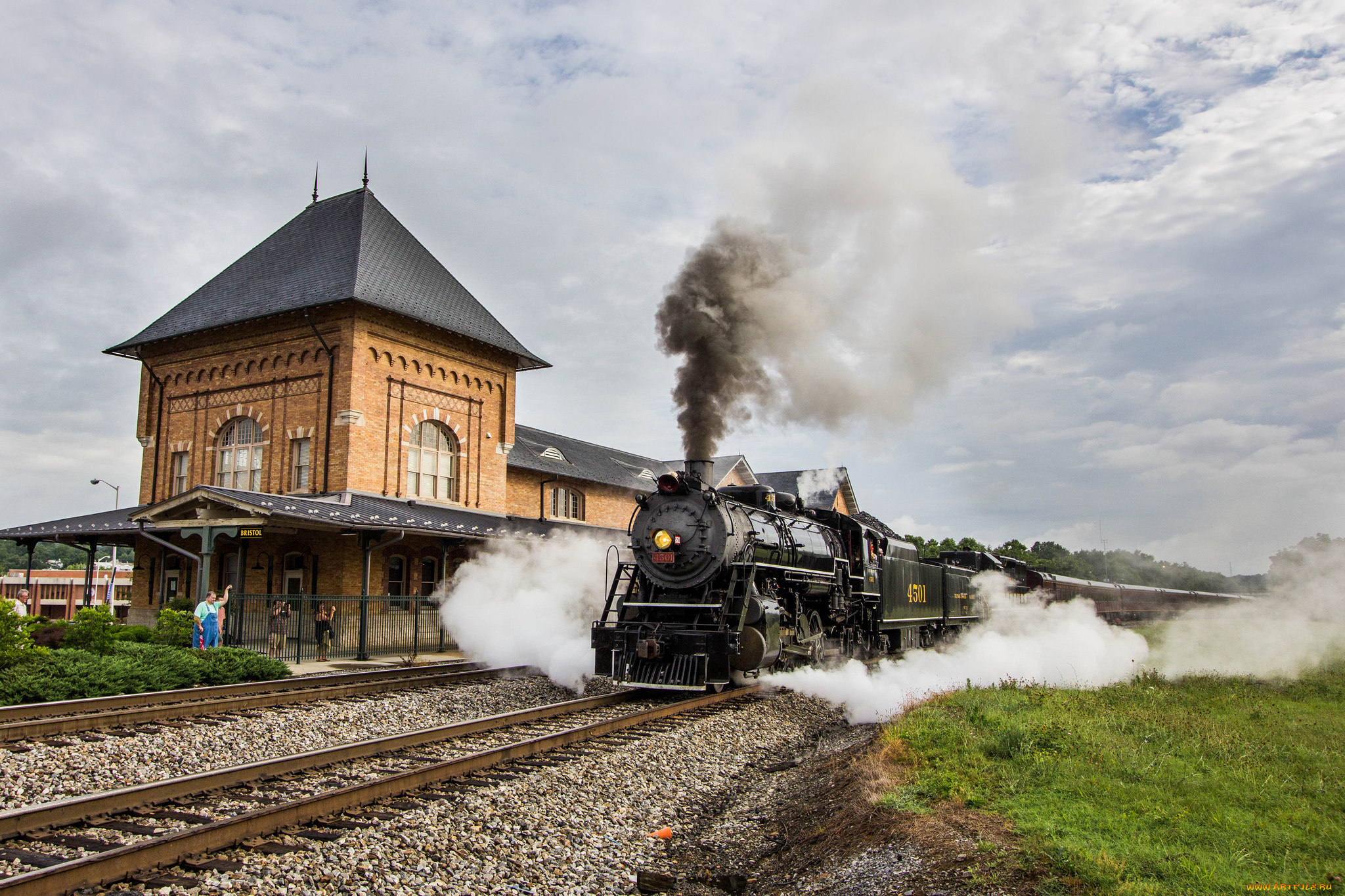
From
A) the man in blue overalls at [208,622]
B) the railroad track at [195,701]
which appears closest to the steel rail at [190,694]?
the railroad track at [195,701]

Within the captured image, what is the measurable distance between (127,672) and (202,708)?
2.69 meters

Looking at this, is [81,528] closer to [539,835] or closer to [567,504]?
[567,504]

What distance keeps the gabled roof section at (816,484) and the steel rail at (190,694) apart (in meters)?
20.4

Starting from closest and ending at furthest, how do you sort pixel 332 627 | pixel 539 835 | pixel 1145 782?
pixel 539 835 < pixel 1145 782 < pixel 332 627

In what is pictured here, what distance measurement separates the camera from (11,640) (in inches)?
462

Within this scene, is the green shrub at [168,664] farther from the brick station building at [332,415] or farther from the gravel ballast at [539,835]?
the gravel ballast at [539,835]

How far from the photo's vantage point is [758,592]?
38.3ft

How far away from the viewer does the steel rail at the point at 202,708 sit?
8289 millimetres

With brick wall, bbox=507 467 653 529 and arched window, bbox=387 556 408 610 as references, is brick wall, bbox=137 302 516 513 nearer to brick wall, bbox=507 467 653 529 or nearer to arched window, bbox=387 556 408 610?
arched window, bbox=387 556 408 610

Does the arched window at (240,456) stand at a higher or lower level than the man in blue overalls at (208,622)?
higher

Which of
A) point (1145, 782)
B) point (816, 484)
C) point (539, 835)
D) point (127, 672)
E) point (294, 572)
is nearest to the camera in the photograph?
point (539, 835)

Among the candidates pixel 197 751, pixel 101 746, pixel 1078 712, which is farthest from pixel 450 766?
pixel 1078 712

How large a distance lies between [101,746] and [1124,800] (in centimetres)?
859

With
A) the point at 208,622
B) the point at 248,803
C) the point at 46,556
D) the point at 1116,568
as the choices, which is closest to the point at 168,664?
the point at 208,622
